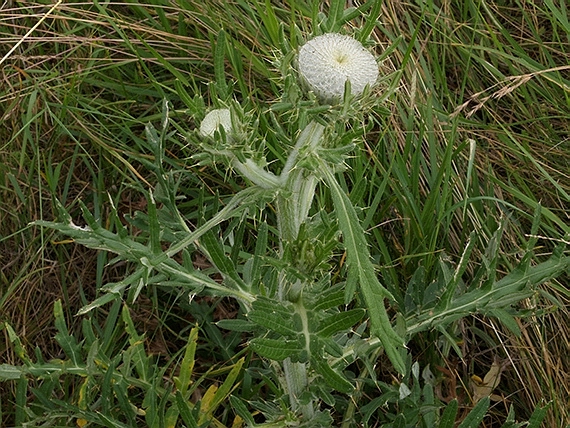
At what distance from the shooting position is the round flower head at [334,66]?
197cm

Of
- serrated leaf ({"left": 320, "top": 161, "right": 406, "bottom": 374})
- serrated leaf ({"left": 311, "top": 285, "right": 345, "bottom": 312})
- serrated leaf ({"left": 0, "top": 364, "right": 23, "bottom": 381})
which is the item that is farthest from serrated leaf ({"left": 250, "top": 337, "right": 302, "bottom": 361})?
serrated leaf ({"left": 0, "top": 364, "right": 23, "bottom": 381})

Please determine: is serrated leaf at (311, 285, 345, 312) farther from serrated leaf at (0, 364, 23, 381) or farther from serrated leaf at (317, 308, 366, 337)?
serrated leaf at (0, 364, 23, 381)

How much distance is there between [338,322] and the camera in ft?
6.95

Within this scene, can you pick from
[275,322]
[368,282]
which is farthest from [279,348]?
[368,282]

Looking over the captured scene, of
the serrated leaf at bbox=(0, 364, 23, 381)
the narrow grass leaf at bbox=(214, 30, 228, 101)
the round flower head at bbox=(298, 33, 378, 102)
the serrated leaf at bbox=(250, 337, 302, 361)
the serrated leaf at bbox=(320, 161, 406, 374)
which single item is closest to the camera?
the serrated leaf at bbox=(320, 161, 406, 374)

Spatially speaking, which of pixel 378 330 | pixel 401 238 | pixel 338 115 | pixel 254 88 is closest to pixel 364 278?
pixel 378 330

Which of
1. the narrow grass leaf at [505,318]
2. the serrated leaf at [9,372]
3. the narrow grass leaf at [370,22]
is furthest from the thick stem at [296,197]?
the serrated leaf at [9,372]

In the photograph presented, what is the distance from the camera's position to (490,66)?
3.39m

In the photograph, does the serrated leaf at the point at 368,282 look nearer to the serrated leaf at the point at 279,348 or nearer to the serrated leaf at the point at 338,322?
the serrated leaf at the point at 338,322

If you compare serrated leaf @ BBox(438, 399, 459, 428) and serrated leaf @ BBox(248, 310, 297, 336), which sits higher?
serrated leaf @ BBox(248, 310, 297, 336)

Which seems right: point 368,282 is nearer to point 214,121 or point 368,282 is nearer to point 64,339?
point 214,121

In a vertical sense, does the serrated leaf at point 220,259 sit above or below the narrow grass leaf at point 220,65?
below

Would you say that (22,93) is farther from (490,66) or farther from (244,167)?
(490,66)

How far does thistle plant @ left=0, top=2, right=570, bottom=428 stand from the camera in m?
1.98
